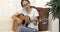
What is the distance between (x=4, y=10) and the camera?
3.69m

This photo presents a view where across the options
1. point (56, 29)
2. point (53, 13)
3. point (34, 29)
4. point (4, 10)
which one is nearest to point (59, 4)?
point (53, 13)

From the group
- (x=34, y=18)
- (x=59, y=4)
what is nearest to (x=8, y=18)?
(x=34, y=18)

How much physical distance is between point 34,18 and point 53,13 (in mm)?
419

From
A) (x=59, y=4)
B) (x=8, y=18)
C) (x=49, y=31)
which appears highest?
(x=59, y=4)

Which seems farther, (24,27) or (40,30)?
(40,30)

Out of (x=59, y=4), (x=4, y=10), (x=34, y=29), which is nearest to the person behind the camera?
(x=34, y=29)

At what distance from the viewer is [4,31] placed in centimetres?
307

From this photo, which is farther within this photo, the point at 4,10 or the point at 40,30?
the point at 4,10

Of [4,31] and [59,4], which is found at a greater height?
[59,4]

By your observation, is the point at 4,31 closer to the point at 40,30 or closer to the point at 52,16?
the point at 40,30

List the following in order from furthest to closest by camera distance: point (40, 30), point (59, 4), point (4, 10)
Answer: point (4, 10)
point (40, 30)
point (59, 4)

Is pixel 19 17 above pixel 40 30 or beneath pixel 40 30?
above

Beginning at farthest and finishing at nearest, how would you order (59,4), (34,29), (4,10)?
1. (4,10)
2. (59,4)
3. (34,29)

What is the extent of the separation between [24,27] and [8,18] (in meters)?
0.67
